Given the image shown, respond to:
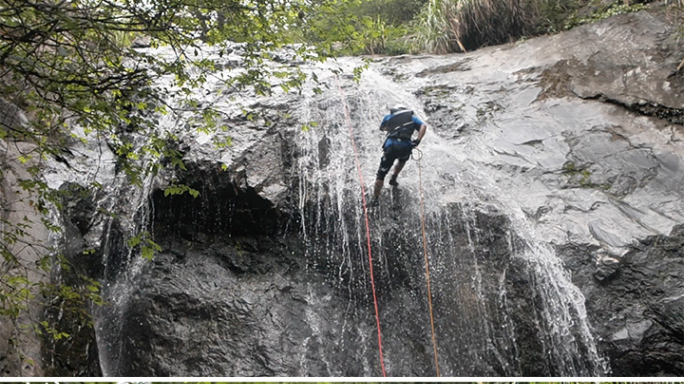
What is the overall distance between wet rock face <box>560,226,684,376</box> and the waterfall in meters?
0.16

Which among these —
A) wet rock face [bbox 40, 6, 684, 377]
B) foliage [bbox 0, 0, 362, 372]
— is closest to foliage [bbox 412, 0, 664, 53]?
wet rock face [bbox 40, 6, 684, 377]

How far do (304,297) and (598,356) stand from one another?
321 centimetres

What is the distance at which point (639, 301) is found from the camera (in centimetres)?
529

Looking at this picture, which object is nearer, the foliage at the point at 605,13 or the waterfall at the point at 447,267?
the waterfall at the point at 447,267

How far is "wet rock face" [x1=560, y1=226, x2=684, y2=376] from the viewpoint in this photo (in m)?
5.01

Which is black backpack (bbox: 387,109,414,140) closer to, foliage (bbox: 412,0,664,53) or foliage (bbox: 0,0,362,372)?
foliage (bbox: 0,0,362,372)

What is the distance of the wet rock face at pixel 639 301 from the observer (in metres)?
5.01

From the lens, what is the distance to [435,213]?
6.44 meters

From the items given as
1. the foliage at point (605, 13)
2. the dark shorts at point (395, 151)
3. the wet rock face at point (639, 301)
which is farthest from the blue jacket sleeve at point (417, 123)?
the foliage at point (605, 13)

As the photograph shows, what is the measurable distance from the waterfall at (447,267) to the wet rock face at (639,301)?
16 cm

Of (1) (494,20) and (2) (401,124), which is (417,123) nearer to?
(2) (401,124)

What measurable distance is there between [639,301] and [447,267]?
200 centimetres

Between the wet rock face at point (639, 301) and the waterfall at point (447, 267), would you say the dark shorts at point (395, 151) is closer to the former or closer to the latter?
the waterfall at point (447, 267)

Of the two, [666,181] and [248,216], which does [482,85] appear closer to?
[666,181]
